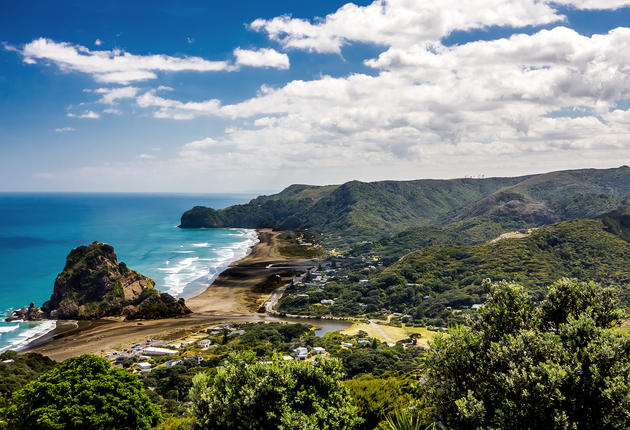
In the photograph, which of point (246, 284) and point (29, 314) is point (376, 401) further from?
point (246, 284)

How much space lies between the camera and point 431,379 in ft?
37.1

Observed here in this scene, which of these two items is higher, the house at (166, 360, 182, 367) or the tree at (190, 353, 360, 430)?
the tree at (190, 353, 360, 430)

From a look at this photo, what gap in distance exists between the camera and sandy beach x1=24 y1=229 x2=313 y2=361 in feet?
169

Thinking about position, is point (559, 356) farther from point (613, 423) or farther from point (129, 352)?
point (129, 352)

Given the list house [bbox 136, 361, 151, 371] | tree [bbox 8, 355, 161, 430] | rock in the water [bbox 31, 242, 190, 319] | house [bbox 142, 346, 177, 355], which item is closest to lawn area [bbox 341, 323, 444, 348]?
house [bbox 142, 346, 177, 355]

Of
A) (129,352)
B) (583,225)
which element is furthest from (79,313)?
(583,225)

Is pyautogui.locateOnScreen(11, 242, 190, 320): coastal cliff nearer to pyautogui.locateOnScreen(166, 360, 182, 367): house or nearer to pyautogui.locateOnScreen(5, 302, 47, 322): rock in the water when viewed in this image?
pyautogui.locateOnScreen(5, 302, 47, 322): rock in the water

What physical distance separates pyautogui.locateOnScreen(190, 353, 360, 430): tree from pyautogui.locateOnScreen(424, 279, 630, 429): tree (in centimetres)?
330

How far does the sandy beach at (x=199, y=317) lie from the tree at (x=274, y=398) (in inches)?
1728

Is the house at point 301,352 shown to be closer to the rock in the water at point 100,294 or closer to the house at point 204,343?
the house at point 204,343

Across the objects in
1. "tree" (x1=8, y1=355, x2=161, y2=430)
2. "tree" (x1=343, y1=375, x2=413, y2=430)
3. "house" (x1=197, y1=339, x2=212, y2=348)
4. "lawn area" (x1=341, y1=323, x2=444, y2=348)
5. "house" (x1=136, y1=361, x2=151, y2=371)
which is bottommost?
"lawn area" (x1=341, y1=323, x2=444, y2=348)

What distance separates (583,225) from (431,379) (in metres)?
107

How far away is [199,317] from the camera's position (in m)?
65.4

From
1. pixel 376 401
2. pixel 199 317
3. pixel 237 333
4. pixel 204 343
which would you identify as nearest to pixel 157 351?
pixel 204 343
